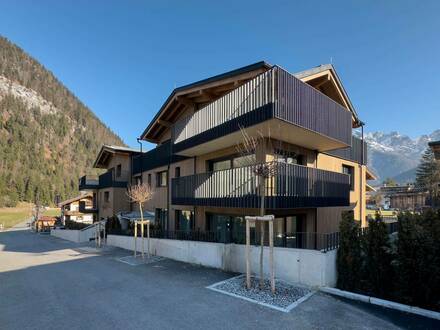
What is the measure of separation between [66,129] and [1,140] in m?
35.5

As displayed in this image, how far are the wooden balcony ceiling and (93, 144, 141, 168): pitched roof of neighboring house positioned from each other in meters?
4.70

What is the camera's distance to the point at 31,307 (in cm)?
769

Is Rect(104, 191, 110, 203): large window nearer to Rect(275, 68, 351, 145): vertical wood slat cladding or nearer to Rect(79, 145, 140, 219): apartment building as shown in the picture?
Rect(79, 145, 140, 219): apartment building

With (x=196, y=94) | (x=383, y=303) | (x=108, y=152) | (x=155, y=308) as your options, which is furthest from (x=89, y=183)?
(x=383, y=303)

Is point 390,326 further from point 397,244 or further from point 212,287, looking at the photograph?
point 212,287

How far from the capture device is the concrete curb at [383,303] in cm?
692

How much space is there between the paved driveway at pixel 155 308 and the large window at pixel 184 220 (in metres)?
6.15

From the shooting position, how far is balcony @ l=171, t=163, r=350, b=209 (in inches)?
401

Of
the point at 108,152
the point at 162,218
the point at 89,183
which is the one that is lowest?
the point at 162,218

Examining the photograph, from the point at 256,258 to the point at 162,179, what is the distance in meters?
13.4

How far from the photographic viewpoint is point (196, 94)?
1609cm

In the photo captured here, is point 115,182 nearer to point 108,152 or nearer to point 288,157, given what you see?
point 108,152

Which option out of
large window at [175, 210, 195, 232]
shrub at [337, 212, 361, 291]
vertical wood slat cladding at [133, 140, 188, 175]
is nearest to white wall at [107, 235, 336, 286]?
shrub at [337, 212, 361, 291]

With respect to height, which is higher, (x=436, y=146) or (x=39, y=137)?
(x=39, y=137)
